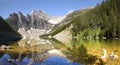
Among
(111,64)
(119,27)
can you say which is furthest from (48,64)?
(119,27)

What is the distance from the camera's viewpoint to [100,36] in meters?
191

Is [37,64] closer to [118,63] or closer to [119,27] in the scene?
[118,63]

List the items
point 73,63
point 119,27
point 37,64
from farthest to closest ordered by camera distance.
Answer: point 119,27, point 73,63, point 37,64

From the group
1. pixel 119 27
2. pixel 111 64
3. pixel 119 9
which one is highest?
pixel 119 9

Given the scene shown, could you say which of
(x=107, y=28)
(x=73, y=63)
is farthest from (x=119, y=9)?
(x=73, y=63)

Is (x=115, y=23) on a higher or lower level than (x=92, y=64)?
higher

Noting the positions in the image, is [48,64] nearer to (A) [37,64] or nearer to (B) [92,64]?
(A) [37,64]

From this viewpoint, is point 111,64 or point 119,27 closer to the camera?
point 111,64

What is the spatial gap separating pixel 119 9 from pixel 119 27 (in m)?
25.2

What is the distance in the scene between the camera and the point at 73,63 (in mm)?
40562

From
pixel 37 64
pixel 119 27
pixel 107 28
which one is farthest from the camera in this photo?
pixel 107 28

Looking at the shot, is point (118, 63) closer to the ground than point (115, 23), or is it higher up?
closer to the ground

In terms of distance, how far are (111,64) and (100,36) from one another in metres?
155

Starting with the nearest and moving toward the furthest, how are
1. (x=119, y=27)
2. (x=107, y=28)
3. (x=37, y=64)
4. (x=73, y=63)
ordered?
(x=37, y=64)
(x=73, y=63)
(x=119, y=27)
(x=107, y=28)
